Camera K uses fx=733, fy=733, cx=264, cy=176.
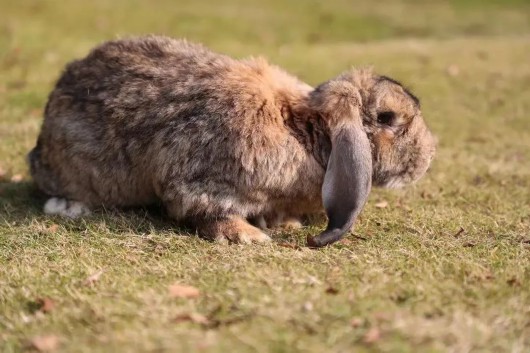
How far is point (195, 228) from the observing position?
512cm

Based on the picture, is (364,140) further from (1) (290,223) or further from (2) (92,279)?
(2) (92,279)

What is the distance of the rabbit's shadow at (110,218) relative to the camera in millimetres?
5219

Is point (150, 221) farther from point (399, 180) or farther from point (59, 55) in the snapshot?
point (59, 55)

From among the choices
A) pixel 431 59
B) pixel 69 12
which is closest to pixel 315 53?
pixel 431 59

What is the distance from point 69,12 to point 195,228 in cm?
1303

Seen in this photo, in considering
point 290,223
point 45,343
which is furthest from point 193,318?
point 290,223

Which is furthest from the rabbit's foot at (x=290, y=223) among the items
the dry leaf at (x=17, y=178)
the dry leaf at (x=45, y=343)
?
the dry leaf at (x=17, y=178)

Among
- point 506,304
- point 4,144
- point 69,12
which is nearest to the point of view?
point 506,304

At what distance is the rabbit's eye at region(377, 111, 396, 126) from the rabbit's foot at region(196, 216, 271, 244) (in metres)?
1.13

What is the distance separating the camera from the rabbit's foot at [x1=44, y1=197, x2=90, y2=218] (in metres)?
5.61

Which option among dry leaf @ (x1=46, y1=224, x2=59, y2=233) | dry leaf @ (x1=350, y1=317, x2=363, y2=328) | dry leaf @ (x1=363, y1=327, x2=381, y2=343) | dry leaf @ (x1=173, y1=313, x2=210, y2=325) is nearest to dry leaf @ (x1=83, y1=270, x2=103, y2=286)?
dry leaf @ (x1=173, y1=313, x2=210, y2=325)

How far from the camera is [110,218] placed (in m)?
5.38

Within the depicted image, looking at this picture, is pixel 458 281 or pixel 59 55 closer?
pixel 458 281

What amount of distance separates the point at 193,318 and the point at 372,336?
0.88 m
